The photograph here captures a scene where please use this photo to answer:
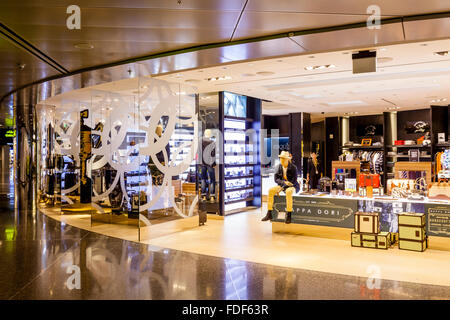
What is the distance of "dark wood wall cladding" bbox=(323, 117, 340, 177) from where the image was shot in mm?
16781

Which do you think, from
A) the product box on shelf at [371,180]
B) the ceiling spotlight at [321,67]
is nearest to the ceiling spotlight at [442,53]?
the ceiling spotlight at [321,67]

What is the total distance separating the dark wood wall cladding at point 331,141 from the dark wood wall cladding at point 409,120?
8.11ft

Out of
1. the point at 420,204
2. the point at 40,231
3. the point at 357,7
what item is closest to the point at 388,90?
the point at 420,204

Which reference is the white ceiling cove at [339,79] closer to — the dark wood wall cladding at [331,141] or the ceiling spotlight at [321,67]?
the ceiling spotlight at [321,67]

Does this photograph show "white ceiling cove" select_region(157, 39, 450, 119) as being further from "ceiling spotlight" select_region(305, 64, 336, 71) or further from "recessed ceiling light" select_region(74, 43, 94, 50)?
"recessed ceiling light" select_region(74, 43, 94, 50)

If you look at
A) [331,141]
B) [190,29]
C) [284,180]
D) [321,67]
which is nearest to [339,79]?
[321,67]

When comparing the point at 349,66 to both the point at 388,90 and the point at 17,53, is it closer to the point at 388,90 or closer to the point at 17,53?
the point at 388,90

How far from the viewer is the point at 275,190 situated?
8117 millimetres

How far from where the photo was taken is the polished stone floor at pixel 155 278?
4.23 m

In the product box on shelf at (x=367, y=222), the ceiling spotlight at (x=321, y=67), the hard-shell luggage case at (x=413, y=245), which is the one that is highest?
the ceiling spotlight at (x=321, y=67)

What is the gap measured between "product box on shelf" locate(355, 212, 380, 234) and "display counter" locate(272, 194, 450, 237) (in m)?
0.31

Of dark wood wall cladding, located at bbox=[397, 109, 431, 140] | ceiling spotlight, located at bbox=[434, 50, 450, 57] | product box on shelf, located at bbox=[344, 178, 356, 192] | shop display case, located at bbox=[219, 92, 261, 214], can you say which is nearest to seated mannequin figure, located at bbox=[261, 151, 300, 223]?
product box on shelf, located at bbox=[344, 178, 356, 192]
